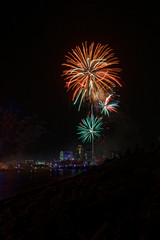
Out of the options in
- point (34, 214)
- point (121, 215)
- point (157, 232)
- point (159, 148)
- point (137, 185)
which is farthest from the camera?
point (159, 148)

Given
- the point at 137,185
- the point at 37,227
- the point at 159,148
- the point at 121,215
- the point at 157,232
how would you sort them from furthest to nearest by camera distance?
1. the point at 159,148
2. the point at 137,185
3. the point at 37,227
4. the point at 121,215
5. the point at 157,232

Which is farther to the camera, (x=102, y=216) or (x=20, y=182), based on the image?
(x=20, y=182)

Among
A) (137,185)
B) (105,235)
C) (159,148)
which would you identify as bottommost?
(105,235)

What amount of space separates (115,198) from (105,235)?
1835 millimetres

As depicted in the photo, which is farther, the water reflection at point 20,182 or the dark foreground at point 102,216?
the water reflection at point 20,182

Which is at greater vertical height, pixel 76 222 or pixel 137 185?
pixel 137 185

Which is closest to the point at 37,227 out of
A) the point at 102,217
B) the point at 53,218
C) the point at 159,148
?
the point at 53,218

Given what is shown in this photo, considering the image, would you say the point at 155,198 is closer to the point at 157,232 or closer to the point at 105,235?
the point at 157,232

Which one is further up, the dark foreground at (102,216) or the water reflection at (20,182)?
the dark foreground at (102,216)

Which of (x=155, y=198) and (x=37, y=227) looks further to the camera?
(x=37, y=227)

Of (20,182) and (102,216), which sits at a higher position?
(102,216)

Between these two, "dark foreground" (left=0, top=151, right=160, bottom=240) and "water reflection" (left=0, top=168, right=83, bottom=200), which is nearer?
"dark foreground" (left=0, top=151, right=160, bottom=240)

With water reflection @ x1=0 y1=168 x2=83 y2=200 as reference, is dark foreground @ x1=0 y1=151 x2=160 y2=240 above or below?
above

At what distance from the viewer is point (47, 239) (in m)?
5.57
